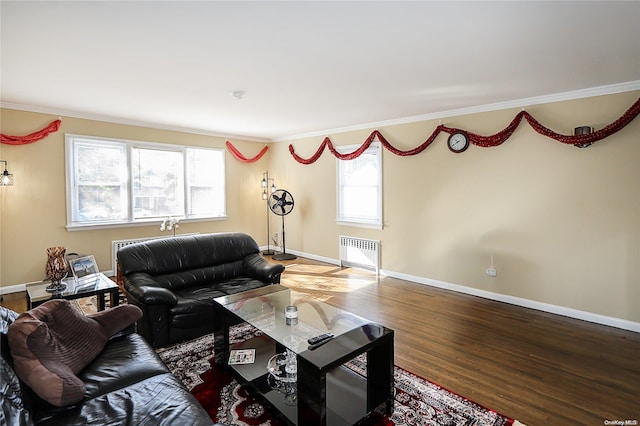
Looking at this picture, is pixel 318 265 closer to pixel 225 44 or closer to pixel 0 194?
pixel 225 44

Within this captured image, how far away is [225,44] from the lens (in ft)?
8.12

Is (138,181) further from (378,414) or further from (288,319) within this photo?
(378,414)

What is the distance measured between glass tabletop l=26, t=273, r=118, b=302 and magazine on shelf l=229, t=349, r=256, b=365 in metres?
1.37

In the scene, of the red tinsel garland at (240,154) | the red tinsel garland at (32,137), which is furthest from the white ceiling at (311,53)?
the red tinsel garland at (240,154)

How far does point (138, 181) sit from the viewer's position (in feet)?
17.6

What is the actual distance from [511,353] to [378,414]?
1.46m

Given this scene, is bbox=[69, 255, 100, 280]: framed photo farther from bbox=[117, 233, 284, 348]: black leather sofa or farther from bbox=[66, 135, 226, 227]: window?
bbox=[66, 135, 226, 227]: window

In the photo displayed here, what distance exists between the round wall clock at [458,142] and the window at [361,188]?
115cm

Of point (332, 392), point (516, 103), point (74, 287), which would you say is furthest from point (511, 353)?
point (74, 287)

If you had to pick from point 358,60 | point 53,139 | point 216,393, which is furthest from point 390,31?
point 53,139

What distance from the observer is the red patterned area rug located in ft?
6.55

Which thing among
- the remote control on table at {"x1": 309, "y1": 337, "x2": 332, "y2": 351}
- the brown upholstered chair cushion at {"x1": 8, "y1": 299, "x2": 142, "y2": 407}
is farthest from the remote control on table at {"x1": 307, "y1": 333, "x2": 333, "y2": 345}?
the brown upholstered chair cushion at {"x1": 8, "y1": 299, "x2": 142, "y2": 407}

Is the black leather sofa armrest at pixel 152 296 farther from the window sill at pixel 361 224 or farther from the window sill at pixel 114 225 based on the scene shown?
the window sill at pixel 361 224

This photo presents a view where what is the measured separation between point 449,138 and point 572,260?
200 cm
